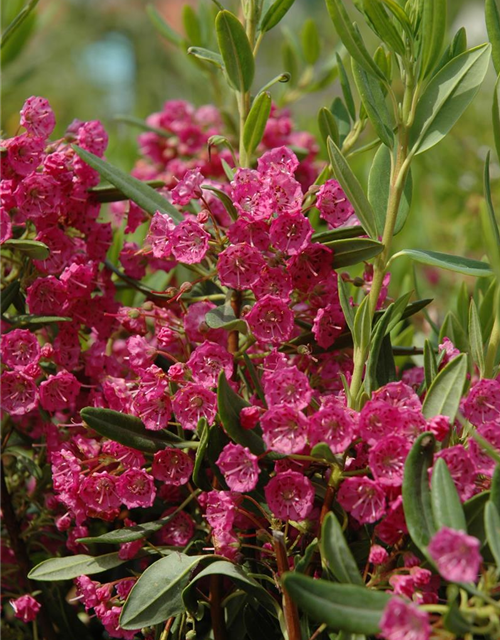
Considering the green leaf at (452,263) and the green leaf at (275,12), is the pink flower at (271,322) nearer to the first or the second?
the green leaf at (452,263)

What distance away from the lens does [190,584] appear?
0.86 m

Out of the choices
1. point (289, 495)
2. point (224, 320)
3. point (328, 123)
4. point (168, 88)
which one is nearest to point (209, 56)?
point (328, 123)

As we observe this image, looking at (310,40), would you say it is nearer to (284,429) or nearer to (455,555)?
(284,429)

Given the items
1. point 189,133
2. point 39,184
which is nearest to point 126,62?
point 189,133

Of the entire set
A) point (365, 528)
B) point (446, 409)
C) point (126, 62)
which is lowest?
point (365, 528)

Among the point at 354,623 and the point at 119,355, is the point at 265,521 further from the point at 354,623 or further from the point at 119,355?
the point at 119,355

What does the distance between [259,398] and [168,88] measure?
1278 cm

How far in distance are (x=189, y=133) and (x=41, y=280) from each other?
1.11 m

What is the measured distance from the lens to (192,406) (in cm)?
92

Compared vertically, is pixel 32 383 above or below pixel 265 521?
above

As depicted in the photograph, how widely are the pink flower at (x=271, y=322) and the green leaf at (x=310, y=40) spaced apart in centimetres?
120

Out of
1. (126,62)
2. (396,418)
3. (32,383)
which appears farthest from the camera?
(126,62)

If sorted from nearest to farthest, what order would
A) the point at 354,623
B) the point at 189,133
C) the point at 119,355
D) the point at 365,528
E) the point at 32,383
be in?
1. the point at 354,623
2. the point at 365,528
3. the point at 32,383
4. the point at 119,355
5. the point at 189,133

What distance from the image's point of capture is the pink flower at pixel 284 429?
2.62 ft
